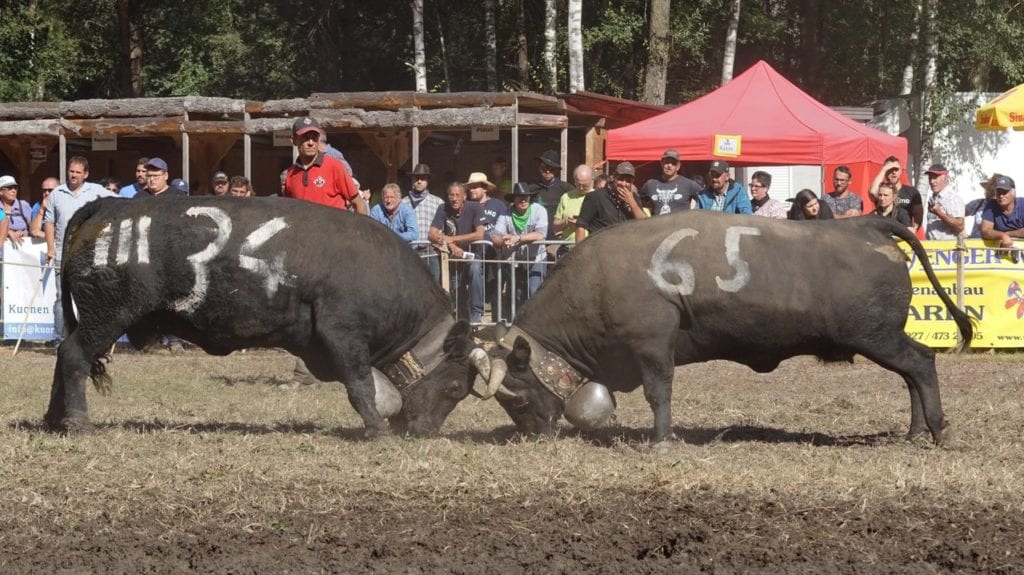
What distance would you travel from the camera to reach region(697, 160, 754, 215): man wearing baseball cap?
44.5 ft

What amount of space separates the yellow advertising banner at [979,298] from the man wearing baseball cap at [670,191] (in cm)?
282

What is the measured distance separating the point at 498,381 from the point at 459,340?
454mm

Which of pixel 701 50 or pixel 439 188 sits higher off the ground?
pixel 701 50

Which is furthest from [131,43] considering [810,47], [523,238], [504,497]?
[504,497]

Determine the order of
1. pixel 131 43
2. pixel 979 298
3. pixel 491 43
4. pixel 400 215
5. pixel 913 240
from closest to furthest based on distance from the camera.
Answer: pixel 913 240, pixel 979 298, pixel 400 215, pixel 491 43, pixel 131 43

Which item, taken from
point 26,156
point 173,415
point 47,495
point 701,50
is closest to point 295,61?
point 701,50

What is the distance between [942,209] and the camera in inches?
605

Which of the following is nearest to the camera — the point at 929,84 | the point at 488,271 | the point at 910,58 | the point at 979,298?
the point at 979,298

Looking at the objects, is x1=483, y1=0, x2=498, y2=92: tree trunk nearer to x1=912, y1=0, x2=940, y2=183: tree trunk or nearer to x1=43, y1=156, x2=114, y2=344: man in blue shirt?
x1=912, y1=0, x2=940, y2=183: tree trunk

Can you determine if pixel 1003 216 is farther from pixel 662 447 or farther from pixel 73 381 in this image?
pixel 73 381

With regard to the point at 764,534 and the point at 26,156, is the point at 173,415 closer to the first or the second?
the point at 764,534

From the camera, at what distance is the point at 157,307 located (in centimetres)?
881

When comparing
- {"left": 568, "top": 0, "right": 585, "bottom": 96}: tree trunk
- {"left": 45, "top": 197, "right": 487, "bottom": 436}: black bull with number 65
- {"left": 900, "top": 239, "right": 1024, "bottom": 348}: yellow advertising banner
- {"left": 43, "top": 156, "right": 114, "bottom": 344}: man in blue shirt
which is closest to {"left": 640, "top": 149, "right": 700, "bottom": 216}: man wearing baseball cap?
{"left": 900, "top": 239, "right": 1024, "bottom": 348}: yellow advertising banner

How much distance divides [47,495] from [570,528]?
265 cm
